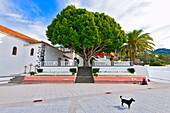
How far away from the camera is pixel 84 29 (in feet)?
45.6

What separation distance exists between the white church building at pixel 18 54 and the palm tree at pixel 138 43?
38.1ft

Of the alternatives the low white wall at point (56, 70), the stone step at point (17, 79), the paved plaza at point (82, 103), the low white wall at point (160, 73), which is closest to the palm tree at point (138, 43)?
the low white wall at point (160, 73)

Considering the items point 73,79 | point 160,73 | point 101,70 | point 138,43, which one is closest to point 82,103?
point 73,79

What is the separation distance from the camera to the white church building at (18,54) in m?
→ 15.1

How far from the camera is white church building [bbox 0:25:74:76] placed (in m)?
15.1

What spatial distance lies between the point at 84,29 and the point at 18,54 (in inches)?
415

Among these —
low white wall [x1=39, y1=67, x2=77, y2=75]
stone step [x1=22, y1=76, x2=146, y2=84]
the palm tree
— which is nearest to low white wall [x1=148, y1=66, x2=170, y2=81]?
stone step [x1=22, y1=76, x2=146, y2=84]

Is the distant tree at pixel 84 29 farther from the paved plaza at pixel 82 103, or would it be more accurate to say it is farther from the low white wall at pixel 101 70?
the paved plaza at pixel 82 103

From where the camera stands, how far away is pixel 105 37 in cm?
1583

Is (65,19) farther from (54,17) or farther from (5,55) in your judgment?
(5,55)

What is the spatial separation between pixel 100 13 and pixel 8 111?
15872mm

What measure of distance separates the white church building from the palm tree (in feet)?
38.1

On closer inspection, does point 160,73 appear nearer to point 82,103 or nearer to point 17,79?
point 82,103

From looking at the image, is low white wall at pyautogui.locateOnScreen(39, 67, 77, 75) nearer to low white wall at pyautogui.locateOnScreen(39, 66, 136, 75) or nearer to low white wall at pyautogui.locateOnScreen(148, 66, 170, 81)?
low white wall at pyautogui.locateOnScreen(39, 66, 136, 75)
